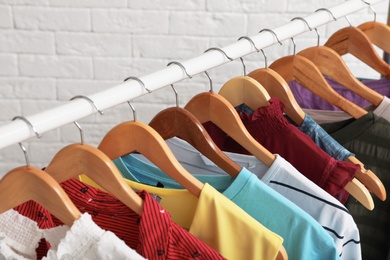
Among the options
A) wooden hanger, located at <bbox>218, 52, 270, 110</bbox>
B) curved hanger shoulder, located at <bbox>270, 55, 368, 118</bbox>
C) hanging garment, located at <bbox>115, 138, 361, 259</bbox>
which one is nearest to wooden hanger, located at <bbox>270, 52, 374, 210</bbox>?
curved hanger shoulder, located at <bbox>270, 55, 368, 118</bbox>

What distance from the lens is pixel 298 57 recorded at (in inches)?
42.1

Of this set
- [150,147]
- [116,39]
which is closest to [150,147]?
[150,147]

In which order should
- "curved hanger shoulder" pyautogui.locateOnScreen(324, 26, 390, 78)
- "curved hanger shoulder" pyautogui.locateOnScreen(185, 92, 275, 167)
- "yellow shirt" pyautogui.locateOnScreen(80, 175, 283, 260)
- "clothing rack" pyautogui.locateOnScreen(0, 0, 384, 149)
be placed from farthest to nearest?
1. "curved hanger shoulder" pyautogui.locateOnScreen(324, 26, 390, 78)
2. "curved hanger shoulder" pyautogui.locateOnScreen(185, 92, 275, 167)
3. "yellow shirt" pyautogui.locateOnScreen(80, 175, 283, 260)
4. "clothing rack" pyautogui.locateOnScreen(0, 0, 384, 149)

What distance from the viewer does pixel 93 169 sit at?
2.54 ft

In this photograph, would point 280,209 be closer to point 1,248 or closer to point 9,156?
point 1,248

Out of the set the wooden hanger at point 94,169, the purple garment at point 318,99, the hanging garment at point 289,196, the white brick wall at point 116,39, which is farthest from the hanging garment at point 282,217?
the white brick wall at point 116,39

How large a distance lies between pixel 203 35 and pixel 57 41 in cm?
48

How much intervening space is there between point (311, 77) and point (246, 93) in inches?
5.6

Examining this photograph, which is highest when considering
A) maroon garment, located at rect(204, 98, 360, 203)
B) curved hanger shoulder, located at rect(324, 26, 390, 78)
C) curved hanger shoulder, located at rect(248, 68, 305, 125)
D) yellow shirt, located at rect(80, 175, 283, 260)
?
curved hanger shoulder, located at rect(324, 26, 390, 78)

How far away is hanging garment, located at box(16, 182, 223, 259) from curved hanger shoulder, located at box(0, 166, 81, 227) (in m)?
0.08

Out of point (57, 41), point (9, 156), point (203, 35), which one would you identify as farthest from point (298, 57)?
point (9, 156)

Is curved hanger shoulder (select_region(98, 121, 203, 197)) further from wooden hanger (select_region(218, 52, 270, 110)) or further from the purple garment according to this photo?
the purple garment

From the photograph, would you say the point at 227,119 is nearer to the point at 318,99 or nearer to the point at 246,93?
the point at 246,93

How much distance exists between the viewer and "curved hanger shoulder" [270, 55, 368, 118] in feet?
3.51
